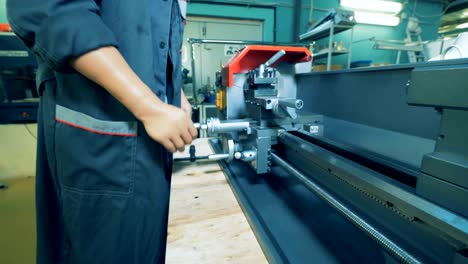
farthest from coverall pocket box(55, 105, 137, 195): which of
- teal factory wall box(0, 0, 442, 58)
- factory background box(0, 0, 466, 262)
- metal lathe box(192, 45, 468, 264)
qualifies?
teal factory wall box(0, 0, 442, 58)

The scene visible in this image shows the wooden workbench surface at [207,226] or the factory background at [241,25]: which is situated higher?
the factory background at [241,25]

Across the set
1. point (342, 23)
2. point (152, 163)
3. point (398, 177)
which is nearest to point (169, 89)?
point (152, 163)

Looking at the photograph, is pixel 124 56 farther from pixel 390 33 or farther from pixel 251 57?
pixel 390 33

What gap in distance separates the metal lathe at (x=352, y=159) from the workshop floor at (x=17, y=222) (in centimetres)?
117

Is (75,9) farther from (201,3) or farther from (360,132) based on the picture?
(201,3)

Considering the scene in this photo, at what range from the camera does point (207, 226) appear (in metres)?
0.61

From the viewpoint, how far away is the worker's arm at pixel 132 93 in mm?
330

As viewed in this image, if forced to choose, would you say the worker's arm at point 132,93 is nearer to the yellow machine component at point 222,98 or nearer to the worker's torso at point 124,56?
the worker's torso at point 124,56

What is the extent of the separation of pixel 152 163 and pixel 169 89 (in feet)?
0.61

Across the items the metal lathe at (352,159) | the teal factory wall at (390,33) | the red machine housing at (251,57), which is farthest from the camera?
the teal factory wall at (390,33)

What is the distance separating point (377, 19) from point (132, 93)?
4580mm

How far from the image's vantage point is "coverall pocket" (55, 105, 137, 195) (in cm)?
39

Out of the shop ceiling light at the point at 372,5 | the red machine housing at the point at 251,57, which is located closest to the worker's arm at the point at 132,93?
the red machine housing at the point at 251,57

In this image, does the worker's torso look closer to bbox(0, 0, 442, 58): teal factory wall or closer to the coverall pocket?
the coverall pocket
